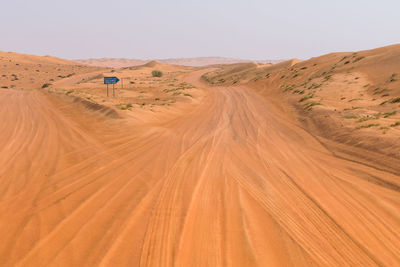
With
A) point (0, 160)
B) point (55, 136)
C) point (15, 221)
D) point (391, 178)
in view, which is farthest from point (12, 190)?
point (391, 178)

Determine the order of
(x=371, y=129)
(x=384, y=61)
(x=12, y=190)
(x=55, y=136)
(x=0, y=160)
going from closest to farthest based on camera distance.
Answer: (x=12, y=190), (x=0, y=160), (x=371, y=129), (x=55, y=136), (x=384, y=61)

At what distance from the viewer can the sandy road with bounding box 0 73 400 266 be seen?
392 centimetres

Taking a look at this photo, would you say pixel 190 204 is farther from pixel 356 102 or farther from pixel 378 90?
pixel 378 90

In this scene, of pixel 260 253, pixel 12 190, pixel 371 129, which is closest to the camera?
pixel 260 253

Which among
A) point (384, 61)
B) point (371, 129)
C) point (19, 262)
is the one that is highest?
point (384, 61)

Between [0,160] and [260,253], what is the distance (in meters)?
8.27

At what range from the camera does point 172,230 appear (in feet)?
14.6

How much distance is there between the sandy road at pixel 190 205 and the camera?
3920 millimetres

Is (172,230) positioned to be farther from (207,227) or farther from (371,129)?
(371,129)

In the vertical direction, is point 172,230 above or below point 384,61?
below

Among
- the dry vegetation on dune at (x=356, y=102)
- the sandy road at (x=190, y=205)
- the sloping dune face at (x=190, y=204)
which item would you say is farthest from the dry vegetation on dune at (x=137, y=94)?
the dry vegetation on dune at (x=356, y=102)

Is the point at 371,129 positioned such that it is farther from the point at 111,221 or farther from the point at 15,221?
the point at 15,221

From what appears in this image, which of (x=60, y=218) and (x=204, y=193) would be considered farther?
(x=204, y=193)

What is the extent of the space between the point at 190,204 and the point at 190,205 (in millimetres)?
44
